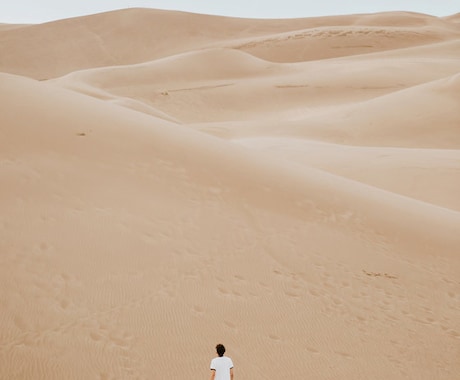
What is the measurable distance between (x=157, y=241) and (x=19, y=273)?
1.40m

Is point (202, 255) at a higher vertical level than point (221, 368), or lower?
lower

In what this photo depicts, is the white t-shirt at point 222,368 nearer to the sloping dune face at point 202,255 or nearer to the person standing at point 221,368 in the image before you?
the person standing at point 221,368

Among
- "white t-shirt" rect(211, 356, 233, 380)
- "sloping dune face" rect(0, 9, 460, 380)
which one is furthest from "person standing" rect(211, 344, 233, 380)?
"sloping dune face" rect(0, 9, 460, 380)

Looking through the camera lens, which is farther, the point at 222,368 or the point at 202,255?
the point at 202,255

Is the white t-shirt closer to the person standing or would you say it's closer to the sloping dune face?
the person standing

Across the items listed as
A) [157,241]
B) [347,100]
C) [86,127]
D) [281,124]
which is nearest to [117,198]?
[157,241]

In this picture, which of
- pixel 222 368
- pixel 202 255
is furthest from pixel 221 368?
pixel 202 255

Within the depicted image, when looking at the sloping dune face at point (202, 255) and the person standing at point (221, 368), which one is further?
the sloping dune face at point (202, 255)

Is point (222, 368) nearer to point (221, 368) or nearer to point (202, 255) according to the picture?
point (221, 368)

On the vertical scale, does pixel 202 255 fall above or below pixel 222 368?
below

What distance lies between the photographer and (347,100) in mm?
24734

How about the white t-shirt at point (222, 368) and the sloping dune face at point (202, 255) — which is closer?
the white t-shirt at point (222, 368)

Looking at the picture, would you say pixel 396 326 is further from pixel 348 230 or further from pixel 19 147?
pixel 19 147

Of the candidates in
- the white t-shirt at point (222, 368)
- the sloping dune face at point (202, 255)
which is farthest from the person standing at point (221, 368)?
the sloping dune face at point (202, 255)
